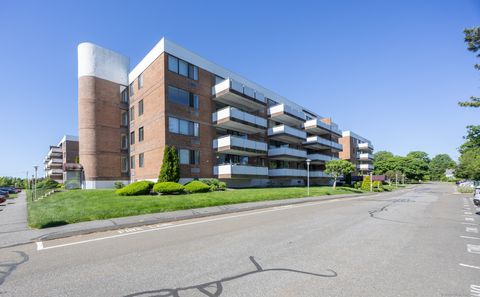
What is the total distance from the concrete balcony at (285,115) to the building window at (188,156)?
15.5 metres

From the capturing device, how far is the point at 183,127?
2538 centimetres

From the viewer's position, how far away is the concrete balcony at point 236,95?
27.3m

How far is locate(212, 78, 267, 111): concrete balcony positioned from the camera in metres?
27.3

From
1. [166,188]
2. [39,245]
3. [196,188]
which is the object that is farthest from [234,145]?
[39,245]

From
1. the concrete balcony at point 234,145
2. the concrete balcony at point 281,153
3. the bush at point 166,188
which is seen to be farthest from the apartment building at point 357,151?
the bush at point 166,188

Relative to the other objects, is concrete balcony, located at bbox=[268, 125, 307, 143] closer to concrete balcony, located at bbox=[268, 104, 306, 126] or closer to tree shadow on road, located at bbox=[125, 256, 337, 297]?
concrete balcony, located at bbox=[268, 104, 306, 126]

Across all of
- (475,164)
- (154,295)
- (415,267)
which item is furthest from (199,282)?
(475,164)

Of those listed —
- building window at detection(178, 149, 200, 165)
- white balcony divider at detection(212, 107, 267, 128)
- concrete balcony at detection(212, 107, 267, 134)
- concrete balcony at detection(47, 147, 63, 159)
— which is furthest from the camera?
concrete balcony at detection(47, 147, 63, 159)

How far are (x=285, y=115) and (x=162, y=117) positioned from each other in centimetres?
2002

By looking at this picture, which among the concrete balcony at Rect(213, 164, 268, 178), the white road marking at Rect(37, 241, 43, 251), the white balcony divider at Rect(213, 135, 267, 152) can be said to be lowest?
the white road marking at Rect(37, 241, 43, 251)

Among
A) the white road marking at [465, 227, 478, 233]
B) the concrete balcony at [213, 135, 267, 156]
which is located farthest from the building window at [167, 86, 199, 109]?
the white road marking at [465, 227, 478, 233]

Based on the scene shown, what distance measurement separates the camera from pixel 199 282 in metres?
4.41

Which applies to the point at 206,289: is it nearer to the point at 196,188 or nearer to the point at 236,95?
the point at 196,188

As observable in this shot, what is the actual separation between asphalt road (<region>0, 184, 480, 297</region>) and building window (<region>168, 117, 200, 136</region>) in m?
16.4
